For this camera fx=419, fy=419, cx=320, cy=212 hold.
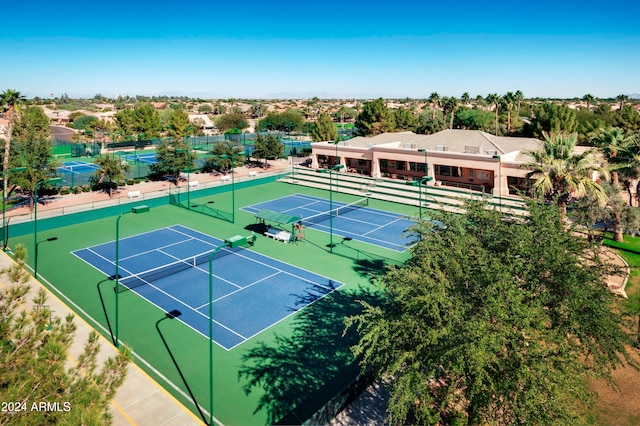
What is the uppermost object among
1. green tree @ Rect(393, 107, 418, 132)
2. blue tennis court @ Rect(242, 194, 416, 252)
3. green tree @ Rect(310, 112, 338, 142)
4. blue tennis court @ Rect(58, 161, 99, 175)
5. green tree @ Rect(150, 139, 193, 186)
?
green tree @ Rect(393, 107, 418, 132)

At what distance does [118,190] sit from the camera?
50.5 m

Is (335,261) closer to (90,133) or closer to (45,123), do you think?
(45,123)

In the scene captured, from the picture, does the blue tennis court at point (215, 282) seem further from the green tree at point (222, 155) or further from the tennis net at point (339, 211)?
the green tree at point (222, 155)

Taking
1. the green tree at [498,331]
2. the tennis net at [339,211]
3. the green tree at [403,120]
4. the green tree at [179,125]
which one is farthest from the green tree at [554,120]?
the green tree at [179,125]

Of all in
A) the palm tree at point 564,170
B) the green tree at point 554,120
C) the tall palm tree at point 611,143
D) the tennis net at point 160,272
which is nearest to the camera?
the palm tree at point 564,170

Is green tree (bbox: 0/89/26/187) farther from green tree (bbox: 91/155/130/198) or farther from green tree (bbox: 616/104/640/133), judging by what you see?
green tree (bbox: 616/104/640/133)

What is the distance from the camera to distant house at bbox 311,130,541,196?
151 ft

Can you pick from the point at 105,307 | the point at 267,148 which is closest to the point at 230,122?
the point at 267,148

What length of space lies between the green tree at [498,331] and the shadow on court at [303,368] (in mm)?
2613

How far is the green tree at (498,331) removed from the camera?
11852 millimetres

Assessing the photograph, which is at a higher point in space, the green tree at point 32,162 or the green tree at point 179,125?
the green tree at point 179,125

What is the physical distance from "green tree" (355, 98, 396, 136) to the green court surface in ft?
149

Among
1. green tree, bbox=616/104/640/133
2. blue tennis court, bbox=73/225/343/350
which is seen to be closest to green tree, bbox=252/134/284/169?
blue tennis court, bbox=73/225/343/350

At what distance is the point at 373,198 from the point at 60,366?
43099 mm
